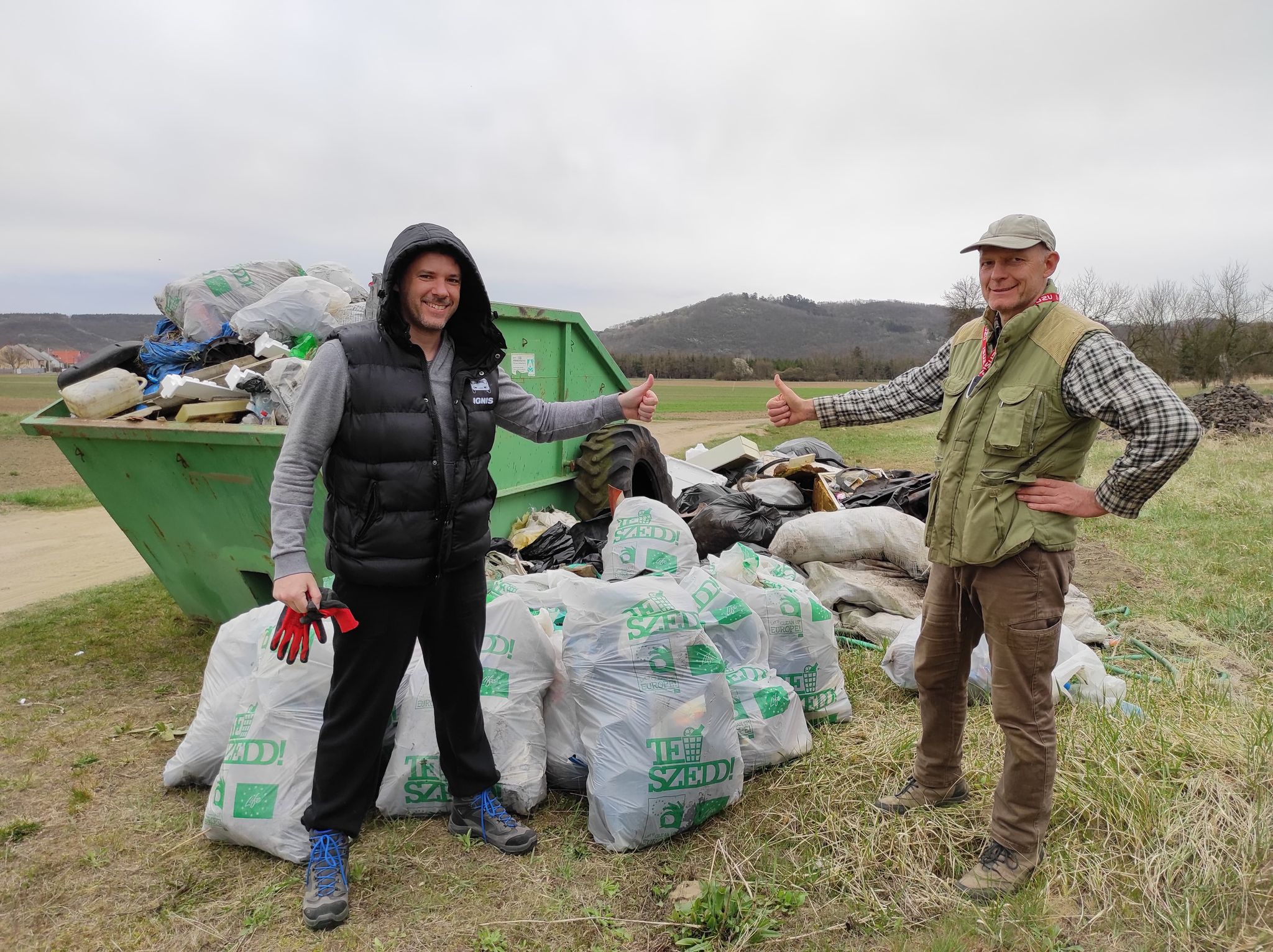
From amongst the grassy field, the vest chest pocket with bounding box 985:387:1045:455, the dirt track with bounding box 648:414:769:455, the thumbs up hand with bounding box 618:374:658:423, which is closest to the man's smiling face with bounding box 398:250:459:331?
the thumbs up hand with bounding box 618:374:658:423

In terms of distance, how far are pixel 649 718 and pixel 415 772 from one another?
866mm

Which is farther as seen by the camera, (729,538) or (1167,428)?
(729,538)

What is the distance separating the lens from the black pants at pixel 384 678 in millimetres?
2441

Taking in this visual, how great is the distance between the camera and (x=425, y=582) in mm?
2438

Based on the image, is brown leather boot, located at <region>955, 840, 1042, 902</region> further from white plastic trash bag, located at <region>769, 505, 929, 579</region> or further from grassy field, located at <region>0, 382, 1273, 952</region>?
white plastic trash bag, located at <region>769, 505, 929, 579</region>

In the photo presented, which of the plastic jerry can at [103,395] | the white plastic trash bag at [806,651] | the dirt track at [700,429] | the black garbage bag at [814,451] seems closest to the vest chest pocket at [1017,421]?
the white plastic trash bag at [806,651]

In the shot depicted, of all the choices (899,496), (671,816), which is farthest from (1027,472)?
(899,496)

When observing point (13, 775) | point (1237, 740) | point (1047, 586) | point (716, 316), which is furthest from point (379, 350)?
point (716, 316)

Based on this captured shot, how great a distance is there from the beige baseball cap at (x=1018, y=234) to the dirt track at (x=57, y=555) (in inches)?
260

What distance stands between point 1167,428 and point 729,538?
3.55m

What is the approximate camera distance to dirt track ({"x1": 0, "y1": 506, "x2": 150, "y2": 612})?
6312 mm

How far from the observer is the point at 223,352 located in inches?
184

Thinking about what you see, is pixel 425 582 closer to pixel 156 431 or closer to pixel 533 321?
pixel 156 431

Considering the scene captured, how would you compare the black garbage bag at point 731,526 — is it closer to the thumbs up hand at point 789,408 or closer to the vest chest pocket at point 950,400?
the thumbs up hand at point 789,408
